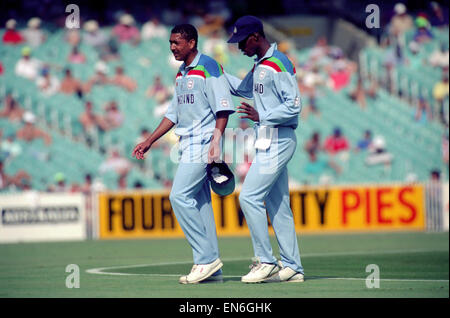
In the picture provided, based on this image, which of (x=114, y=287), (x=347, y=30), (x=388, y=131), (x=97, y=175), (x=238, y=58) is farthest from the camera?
(x=347, y=30)

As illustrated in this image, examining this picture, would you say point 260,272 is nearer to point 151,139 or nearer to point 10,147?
point 151,139

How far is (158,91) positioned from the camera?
80.7 ft

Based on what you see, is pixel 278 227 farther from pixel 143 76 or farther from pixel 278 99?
pixel 143 76

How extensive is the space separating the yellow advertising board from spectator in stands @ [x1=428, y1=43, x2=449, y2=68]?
21.0 feet

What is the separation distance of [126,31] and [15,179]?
22.1ft

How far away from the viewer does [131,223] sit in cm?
2072

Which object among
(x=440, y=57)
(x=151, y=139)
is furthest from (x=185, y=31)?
(x=440, y=57)

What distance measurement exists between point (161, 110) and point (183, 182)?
50.4 feet

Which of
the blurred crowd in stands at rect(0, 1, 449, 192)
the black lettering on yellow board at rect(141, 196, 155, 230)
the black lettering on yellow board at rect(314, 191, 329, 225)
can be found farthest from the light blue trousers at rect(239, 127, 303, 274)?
the blurred crowd in stands at rect(0, 1, 449, 192)

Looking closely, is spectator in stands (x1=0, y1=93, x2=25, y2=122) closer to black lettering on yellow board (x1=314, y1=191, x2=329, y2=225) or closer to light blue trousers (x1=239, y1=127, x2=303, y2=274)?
black lettering on yellow board (x1=314, y1=191, x2=329, y2=225)

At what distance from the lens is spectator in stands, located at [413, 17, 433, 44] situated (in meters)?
26.3

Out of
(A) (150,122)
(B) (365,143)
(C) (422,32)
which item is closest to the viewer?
(B) (365,143)

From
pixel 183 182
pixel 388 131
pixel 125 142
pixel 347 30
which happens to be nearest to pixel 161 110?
pixel 125 142

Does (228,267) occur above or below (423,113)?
below
